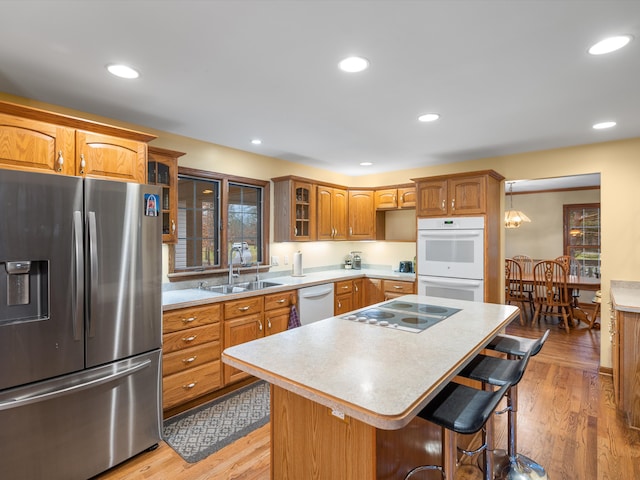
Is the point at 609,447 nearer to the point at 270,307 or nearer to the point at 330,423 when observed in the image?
the point at 330,423

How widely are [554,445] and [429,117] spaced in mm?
2519

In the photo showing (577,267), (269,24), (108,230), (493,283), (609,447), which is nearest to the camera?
(269,24)

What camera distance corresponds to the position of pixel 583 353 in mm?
4086

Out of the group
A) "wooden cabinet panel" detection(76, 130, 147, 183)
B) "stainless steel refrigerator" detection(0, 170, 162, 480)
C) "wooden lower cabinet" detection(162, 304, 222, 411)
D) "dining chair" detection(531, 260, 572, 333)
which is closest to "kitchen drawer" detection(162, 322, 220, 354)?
"wooden lower cabinet" detection(162, 304, 222, 411)

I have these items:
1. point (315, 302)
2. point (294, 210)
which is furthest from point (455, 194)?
point (315, 302)

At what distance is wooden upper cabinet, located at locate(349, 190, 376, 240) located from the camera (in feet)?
16.3

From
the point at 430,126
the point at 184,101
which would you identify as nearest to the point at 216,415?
Result: the point at 184,101

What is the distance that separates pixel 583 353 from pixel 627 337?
1.83 meters

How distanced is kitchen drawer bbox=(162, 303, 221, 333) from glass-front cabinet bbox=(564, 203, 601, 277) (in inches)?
278

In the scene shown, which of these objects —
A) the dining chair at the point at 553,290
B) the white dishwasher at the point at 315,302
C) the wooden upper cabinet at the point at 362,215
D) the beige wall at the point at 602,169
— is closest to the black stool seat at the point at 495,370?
the white dishwasher at the point at 315,302

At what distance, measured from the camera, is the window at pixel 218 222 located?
338 centimetres

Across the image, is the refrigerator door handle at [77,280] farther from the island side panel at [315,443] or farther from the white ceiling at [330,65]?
the island side panel at [315,443]

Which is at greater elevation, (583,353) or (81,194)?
(81,194)

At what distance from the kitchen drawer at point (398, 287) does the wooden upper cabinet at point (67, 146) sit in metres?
3.13
